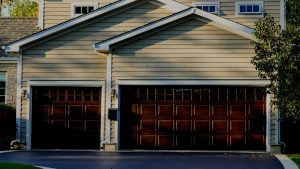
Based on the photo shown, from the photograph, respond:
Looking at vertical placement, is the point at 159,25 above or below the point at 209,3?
below

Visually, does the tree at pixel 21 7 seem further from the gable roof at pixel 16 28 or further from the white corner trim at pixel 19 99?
the white corner trim at pixel 19 99

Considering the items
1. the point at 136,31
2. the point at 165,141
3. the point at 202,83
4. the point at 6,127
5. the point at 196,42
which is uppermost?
the point at 136,31

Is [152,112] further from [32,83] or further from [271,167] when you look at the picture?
[271,167]

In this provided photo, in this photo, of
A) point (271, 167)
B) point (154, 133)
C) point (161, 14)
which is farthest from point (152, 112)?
point (271, 167)

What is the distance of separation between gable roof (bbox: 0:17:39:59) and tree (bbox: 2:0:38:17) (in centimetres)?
1823

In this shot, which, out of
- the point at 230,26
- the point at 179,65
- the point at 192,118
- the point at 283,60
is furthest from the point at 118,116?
the point at 283,60

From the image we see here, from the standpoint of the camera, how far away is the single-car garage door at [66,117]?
19.5 meters

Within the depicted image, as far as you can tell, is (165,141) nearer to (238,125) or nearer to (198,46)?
(238,125)

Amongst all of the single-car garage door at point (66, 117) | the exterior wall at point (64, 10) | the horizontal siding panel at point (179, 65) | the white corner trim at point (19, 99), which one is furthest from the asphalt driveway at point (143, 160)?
the exterior wall at point (64, 10)

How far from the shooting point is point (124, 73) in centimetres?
1906

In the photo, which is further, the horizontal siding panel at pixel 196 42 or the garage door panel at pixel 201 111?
the garage door panel at pixel 201 111

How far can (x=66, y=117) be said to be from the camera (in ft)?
64.2

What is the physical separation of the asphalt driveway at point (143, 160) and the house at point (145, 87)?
1.29 metres

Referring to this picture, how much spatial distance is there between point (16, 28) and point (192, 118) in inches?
377
